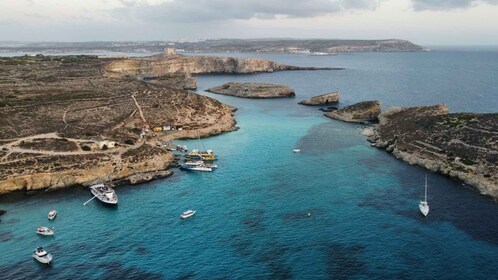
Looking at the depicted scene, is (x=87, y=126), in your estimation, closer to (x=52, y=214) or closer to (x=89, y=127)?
(x=89, y=127)

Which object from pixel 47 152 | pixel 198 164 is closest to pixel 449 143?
pixel 198 164

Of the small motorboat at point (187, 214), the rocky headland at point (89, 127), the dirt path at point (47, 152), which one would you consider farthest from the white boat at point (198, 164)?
the small motorboat at point (187, 214)

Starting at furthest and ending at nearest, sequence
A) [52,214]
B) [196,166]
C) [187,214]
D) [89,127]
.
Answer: [89,127], [196,166], [187,214], [52,214]

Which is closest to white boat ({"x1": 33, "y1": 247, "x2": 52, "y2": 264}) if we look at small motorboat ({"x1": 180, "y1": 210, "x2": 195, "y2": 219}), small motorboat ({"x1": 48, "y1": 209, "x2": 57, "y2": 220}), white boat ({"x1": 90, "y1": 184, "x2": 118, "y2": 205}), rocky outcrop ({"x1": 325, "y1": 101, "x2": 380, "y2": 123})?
small motorboat ({"x1": 48, "y1": 209, "x2": 57, "y2": 220})

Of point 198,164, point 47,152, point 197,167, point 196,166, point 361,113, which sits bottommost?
point 197,167

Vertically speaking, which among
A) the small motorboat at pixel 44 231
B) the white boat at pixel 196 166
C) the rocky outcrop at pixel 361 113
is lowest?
the small motorboat at pixel 44 231

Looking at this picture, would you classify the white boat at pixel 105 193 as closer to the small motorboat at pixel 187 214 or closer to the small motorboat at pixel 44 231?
the small motorboat at pixel 44 231
